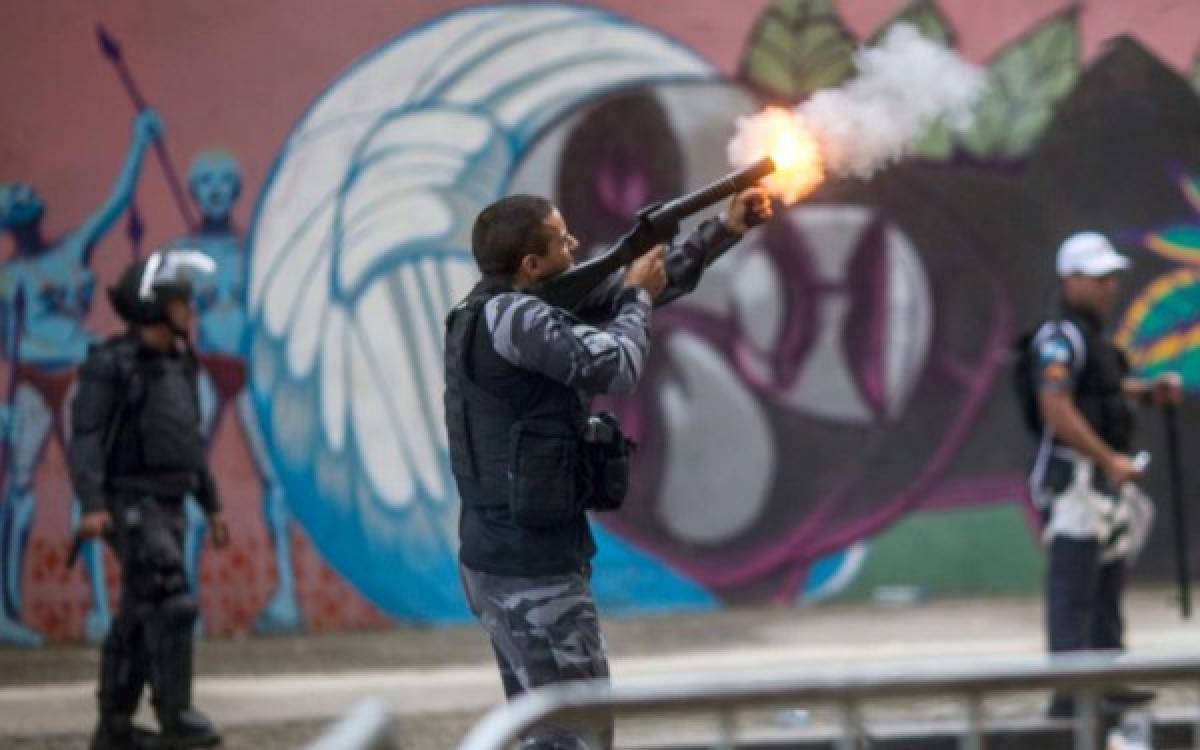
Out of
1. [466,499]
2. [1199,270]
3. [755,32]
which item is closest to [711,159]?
[755,32]

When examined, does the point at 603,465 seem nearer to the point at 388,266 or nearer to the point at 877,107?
the point at 877,107

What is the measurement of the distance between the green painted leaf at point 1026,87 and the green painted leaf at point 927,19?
276mm

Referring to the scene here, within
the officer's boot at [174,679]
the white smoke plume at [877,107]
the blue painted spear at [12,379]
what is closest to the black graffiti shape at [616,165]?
the blue painted spear at [12,379]

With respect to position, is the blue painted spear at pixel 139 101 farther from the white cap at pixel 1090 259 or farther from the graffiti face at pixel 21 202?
the white cap at pixel 1090 259

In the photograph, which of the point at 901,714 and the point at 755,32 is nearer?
the point at 901,714

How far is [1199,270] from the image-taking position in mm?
12844

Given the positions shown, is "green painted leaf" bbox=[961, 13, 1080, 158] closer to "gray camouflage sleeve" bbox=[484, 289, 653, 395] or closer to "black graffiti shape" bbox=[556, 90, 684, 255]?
"black graffiti shape" bbox=[556, 90, 684, 255]

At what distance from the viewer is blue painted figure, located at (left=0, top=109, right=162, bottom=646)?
1199cm

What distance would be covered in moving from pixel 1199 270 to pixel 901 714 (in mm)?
4707

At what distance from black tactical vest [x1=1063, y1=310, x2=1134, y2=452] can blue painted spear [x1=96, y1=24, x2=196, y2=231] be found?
176 inches

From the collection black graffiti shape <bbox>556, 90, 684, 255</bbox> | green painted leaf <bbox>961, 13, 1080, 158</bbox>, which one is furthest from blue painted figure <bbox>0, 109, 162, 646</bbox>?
green painted leaf <bbox>961, 13, 1080, 158</bbox>

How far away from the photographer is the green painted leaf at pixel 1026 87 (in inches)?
498

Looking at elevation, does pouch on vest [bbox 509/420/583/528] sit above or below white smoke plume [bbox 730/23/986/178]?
below

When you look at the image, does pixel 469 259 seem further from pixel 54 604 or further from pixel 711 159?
pixel 54 604
